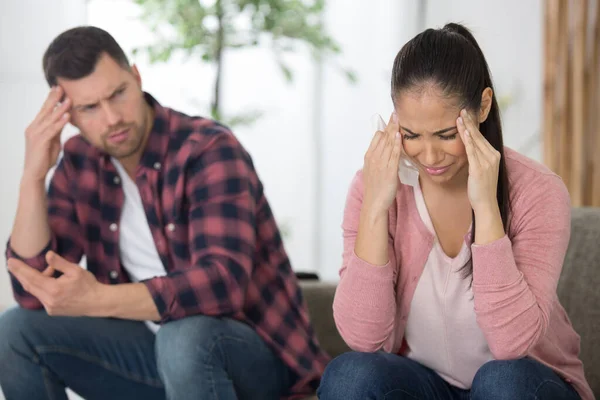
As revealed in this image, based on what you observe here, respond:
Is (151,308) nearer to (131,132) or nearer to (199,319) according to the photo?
(199,319)

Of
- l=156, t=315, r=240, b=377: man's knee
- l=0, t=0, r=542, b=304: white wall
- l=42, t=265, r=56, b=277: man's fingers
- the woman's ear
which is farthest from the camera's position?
l=0, t=0, r=542, b=304: white wall

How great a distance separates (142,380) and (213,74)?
6.47 ft

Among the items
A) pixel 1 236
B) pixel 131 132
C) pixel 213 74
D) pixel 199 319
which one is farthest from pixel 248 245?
pixel 213 74

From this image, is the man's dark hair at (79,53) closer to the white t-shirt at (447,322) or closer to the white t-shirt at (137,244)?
the white t-shirt at (137,244)

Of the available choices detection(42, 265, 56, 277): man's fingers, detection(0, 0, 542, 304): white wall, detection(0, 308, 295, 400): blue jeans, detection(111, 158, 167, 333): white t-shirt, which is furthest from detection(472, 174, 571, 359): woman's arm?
detection(0, 0, 542, 304): white wall

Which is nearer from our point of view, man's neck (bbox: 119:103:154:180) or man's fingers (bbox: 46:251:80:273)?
man's fingers (bbox: 46:251:80:273)

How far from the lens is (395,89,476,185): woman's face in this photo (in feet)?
4.54

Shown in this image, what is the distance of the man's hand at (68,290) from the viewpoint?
67.4 inches

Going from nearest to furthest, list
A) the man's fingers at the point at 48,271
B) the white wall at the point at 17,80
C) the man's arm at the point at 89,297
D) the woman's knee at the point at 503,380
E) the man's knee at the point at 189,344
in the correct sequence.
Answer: the woman's knee at the point at 503,380
the man's knee at the point at 189,344
the man's arm at the point at 89,297
the man's fingers at the point at 48,271
the white wall at the point at 17,80

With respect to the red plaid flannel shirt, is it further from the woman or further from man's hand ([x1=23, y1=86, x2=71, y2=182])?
the woman

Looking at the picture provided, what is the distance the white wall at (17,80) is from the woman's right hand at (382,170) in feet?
4.22

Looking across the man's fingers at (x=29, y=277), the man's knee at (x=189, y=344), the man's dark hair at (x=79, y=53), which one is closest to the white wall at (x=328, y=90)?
the man's dark hair at (x=79, y=53)

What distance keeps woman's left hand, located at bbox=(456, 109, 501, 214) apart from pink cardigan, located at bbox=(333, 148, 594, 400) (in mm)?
70

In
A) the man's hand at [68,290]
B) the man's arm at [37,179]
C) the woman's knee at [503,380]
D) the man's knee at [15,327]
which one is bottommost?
the man's knee at [15,327]
